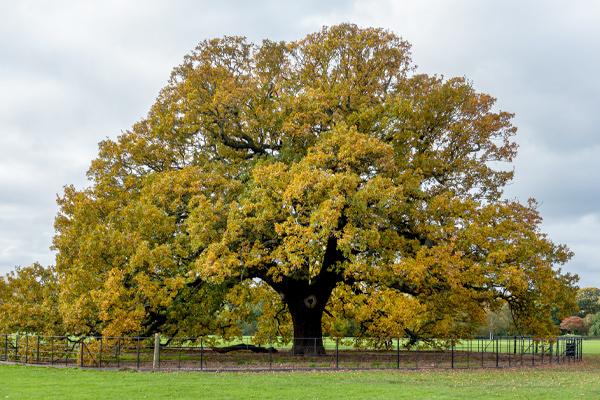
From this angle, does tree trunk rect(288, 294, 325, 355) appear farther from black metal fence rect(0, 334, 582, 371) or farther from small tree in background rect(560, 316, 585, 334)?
small tree in background rect(560, 316, 585, 334)

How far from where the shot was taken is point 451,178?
112ft

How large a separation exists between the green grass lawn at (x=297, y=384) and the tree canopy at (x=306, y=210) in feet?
14.4

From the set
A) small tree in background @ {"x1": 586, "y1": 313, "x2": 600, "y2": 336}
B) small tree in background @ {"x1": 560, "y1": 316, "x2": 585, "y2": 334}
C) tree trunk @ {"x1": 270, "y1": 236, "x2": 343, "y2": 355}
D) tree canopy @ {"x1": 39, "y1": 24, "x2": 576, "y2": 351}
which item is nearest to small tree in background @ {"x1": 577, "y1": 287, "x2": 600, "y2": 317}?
small tree in background @ {"x1": 560, "y1": 316, "x2": 585, "y2": 334}

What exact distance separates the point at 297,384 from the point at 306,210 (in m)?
9.70

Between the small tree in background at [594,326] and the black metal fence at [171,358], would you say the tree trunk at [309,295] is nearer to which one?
the black metal fence at [171,358]

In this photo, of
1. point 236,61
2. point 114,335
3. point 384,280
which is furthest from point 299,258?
point 236,61

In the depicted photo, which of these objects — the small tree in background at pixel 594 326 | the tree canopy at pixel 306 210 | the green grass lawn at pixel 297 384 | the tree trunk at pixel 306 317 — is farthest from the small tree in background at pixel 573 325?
the green grass lawn at pixel 297 384

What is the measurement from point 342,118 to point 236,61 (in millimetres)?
7640

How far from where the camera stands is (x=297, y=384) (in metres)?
20.3

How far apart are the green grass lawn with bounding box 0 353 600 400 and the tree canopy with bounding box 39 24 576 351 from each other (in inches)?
172

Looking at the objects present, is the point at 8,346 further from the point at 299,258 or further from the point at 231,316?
the point at 299,258

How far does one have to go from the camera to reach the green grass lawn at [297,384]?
57.8 ft

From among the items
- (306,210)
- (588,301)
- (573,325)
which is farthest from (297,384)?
(588,301)

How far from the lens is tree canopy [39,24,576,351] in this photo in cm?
2820
